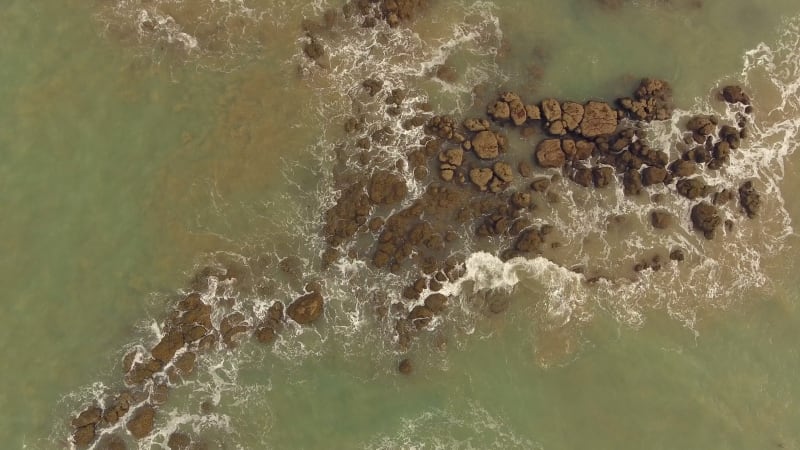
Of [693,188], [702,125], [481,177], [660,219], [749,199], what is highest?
[702,125]

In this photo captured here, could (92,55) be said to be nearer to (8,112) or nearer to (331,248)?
(8,112)

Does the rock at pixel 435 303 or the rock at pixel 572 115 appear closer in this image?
the rock at pixel 435 303

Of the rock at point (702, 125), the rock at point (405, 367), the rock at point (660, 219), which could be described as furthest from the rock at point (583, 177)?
the rock at point (405, 367)

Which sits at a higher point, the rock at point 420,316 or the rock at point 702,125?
the rock at point 702,125

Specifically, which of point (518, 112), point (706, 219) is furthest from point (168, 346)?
point (706, 219)

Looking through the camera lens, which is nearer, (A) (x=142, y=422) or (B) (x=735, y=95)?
(A) (x=142, y=422)

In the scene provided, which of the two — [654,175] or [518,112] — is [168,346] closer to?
[518,112]

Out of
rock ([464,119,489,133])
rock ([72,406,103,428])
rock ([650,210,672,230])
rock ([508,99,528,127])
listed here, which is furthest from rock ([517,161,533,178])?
rock ([72,406,103,428])

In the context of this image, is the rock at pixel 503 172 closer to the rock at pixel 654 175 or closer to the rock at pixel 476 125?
the rock at pixel 476 125
